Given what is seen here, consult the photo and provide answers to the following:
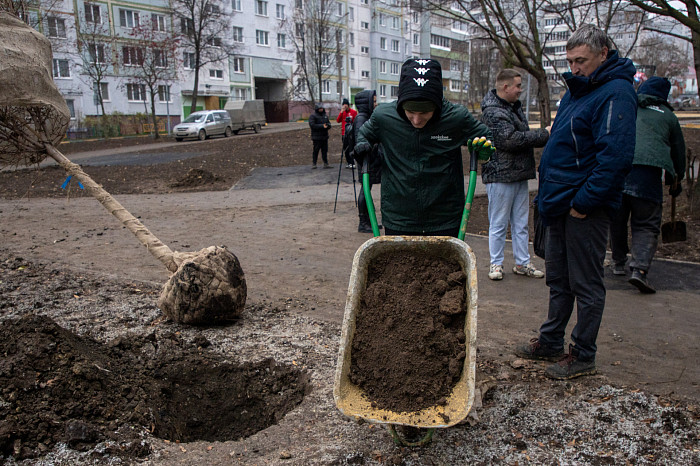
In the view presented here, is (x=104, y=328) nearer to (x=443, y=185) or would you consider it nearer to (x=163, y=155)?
(x=443, y=185)

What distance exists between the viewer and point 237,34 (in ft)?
174

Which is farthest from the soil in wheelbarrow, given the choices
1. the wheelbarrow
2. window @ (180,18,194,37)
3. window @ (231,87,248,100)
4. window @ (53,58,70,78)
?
window @ (231,87,248,100)

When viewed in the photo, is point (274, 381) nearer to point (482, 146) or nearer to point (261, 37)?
point (482, 146)

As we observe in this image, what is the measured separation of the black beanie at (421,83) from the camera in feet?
11.0

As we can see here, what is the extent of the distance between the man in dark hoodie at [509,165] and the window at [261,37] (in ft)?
174

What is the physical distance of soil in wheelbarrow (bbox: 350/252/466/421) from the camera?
2.84 m

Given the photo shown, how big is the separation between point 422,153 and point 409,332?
1.20 m

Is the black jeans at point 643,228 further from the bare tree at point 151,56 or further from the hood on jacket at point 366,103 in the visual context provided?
the bare tree at point 151,56

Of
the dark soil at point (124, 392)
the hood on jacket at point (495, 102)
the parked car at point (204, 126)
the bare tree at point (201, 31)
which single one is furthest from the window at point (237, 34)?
the dark soil at point (124, 392)

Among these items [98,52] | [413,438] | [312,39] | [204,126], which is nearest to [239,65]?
[312,39]

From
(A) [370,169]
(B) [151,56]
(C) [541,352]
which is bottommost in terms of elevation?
(C) [541,352]

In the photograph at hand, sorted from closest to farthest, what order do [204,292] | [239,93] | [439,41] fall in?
1. [204,292]
2. [239,93]
3. [439,41]

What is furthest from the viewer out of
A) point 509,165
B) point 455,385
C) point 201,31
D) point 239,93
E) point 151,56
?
point 239,93

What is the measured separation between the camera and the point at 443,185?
142 inches
